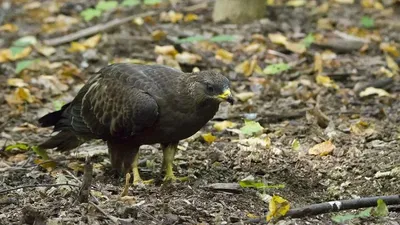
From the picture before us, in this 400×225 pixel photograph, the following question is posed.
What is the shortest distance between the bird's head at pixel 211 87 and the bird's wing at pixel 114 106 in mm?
353

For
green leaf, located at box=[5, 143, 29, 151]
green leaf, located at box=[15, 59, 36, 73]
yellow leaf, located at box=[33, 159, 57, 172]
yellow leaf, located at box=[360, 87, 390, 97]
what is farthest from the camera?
green leaf, located at box=[15, 59, 36, 73]

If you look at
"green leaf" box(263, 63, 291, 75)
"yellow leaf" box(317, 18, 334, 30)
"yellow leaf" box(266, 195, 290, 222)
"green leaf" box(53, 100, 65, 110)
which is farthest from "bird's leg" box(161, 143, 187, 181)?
"yellow leaf" box(317, 18, 334, 30)

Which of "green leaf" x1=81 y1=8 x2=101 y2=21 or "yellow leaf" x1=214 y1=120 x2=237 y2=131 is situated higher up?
"yellow leaf" x1=214 y1=120 x2=237 y2=131

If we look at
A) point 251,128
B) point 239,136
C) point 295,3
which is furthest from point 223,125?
point 295,3

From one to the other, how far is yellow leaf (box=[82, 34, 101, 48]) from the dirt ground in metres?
0.07

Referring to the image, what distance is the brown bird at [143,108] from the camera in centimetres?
623

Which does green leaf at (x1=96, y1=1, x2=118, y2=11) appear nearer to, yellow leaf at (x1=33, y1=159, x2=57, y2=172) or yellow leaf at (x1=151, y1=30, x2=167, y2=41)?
yellow leaf at (x1=151, y1=30, x2=167, y2=41)

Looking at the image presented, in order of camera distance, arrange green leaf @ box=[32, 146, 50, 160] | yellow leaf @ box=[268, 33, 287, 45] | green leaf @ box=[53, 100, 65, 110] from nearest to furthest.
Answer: green leaf @ box=[32, 146, 50, 160], green leaf @ box=[53, 100, 65, 110], yellow leaf @ box=[268, 33, 287, 45]

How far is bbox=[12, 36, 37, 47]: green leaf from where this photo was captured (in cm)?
1059

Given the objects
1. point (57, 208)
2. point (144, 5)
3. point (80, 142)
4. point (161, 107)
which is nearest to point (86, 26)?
point (144, 5)

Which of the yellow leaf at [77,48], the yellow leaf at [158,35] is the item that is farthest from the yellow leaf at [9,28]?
the yellow leaf at [158,35]

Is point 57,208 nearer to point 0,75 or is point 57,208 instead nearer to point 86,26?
point 0,75

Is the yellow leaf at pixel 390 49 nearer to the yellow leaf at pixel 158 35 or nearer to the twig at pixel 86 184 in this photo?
the yellow leaf at pixel 158 35

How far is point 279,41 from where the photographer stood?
10523 mm
